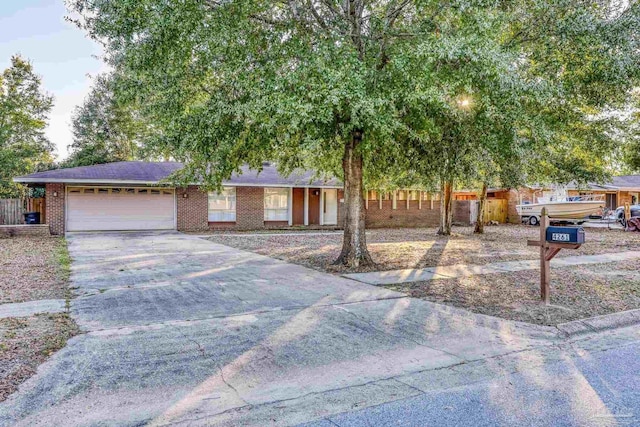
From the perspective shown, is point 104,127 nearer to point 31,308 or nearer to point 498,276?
point 31,308

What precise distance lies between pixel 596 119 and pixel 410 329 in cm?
1199

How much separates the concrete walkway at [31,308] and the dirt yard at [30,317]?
0.22 metres

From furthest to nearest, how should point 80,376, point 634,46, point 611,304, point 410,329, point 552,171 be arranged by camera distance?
1. point 552,171
2. point 634,46
3. point 611,304
4. point 410,329
5. point 80,376

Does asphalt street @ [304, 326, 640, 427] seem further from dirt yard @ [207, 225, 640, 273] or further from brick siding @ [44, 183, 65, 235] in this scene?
brick siding @ [44, 183, 65, 235]

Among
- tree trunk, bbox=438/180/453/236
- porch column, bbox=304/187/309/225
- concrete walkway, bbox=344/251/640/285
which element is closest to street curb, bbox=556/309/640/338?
concrete walkway, bbox=344/251/640/285

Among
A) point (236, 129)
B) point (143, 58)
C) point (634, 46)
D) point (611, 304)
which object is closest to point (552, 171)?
point (634, 46)

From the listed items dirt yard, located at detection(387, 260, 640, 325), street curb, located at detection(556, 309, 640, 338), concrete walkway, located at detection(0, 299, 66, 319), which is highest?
concrete walkway, located at detection(0, 299, 66, 319)

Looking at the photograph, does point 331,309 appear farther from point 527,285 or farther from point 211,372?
point 527,285

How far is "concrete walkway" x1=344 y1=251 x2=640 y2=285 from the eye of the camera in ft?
30.7

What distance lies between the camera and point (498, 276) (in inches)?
384

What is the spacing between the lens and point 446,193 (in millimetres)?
20125

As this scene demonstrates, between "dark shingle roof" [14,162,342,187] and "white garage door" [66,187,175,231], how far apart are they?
2.33ft

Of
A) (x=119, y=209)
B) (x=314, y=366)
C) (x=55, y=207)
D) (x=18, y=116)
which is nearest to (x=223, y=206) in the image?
(x=119, y=209)

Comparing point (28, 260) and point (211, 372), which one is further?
point (28, 260)
